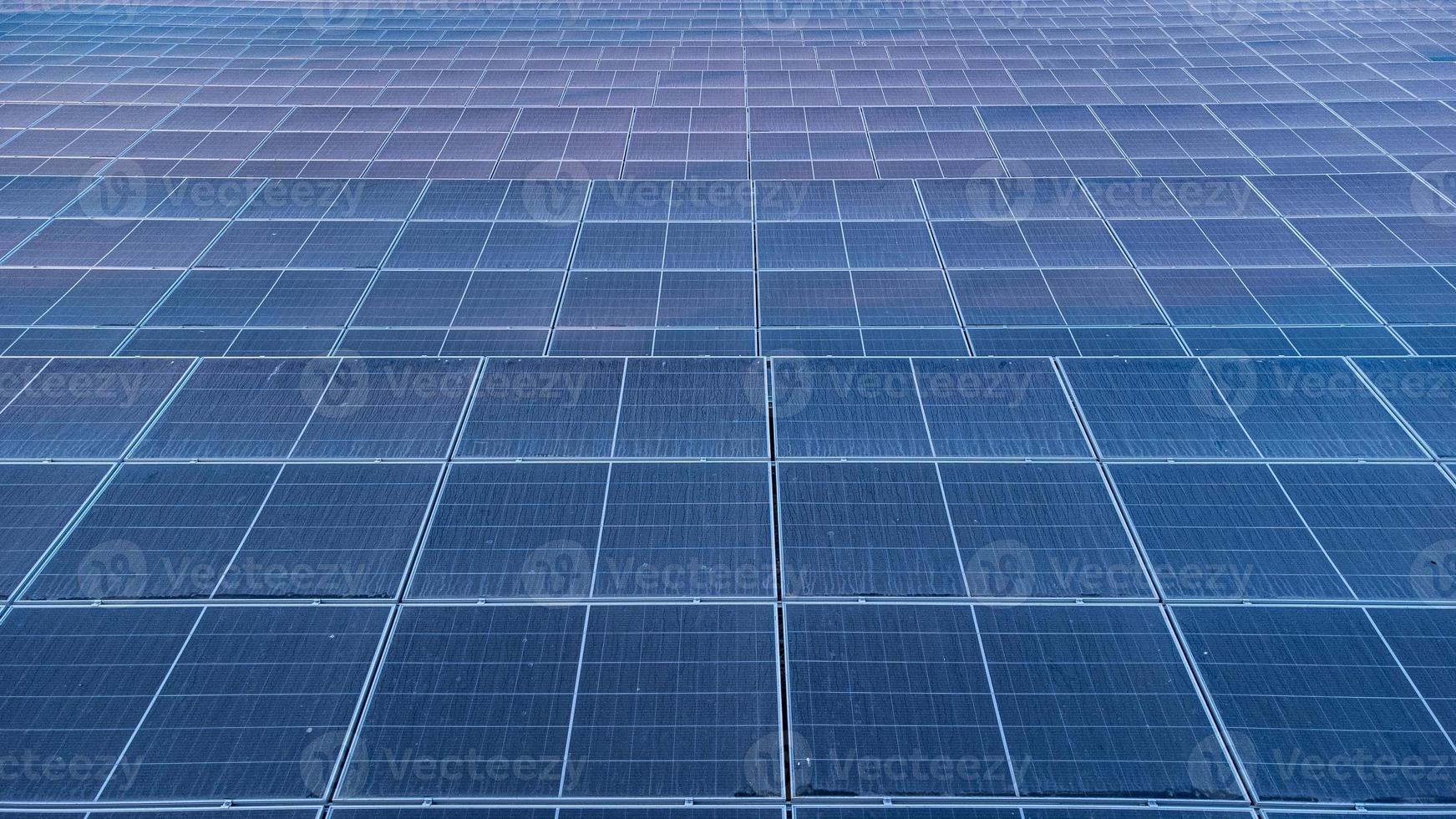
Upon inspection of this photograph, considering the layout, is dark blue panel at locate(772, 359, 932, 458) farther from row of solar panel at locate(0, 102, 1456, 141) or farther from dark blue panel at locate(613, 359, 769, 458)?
row of solar panel at locate(0, 102, 1456, 141)

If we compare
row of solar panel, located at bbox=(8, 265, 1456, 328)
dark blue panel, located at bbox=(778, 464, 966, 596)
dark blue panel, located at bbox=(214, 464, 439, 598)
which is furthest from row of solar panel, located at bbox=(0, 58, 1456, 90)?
dark blue panel, located at bbox=(778, 464, 966, 596)

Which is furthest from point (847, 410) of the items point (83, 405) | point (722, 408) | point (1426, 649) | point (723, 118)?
point (723, 118)

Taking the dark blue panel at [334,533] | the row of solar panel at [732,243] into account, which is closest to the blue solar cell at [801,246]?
the row of solar panel at [732,243]

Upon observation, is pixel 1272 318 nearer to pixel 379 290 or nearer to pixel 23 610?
pixel 379 290

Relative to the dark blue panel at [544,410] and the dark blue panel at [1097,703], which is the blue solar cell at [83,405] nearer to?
the dark blue panel at [544,410]

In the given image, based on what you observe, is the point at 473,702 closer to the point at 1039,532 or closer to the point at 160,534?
the point at 160,534
